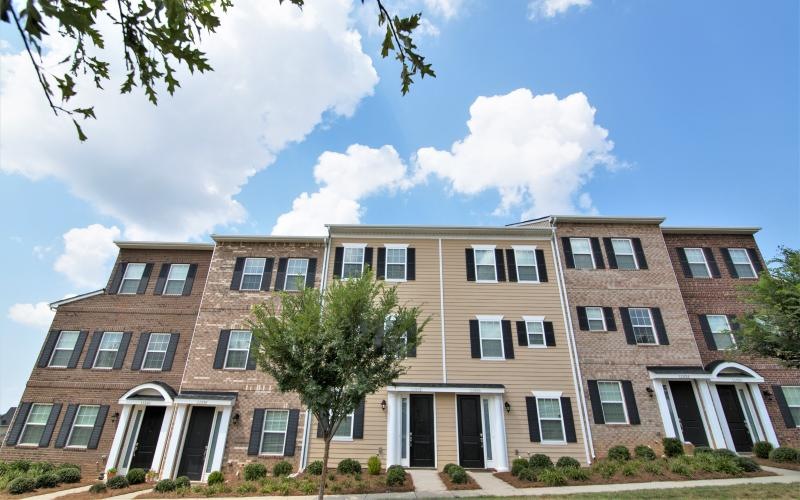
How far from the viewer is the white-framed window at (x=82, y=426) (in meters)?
14.9

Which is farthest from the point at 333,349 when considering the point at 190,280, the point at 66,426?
the point at 66,426

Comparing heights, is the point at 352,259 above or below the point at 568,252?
below

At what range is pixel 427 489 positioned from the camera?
11.1 m

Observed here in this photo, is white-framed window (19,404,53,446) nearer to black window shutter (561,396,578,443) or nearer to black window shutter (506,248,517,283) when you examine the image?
black window shutter (506,248,517,283)

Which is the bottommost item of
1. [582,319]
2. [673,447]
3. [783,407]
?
[673,447]

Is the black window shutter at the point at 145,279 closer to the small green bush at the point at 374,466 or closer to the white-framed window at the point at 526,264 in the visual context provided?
the small green bush at the point at 374,466

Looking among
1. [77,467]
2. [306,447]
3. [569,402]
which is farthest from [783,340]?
[77,467]

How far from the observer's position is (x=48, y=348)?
1639 centimetres

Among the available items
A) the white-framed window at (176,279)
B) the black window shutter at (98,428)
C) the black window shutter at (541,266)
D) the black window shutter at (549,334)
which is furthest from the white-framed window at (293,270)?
the black window shutter at (549,334)

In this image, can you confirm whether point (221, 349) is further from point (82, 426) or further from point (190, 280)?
point (82, 426)

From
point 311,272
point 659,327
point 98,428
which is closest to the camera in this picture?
point 98,428

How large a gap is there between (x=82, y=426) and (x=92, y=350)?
115 inches

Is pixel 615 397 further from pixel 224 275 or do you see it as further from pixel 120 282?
pixel 120 282

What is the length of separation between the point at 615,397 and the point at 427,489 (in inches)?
336
